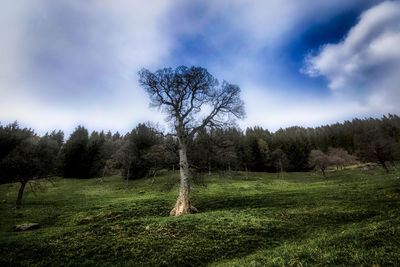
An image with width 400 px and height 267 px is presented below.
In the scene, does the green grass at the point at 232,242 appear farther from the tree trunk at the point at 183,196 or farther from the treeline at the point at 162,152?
Answer: the treeline at the point at 162,152

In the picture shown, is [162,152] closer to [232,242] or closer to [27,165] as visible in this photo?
[232,242]

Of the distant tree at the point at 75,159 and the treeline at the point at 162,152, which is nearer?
the treeline at the point at 162,152

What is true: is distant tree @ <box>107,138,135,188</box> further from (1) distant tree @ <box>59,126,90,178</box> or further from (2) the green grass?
(2) the green grass

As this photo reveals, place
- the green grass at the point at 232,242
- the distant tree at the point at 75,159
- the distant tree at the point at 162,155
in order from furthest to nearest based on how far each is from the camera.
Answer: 1. the distant tree at the point at 75,159
2. the distant tree at the point at 162,155
3. the green grass at the point at 232,242

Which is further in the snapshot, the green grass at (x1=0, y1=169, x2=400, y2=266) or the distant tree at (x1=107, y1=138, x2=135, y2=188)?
the distant tree at (x1=107, y1=138, x2=135, y2=188)

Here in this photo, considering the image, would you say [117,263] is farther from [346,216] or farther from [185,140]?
[346,216]

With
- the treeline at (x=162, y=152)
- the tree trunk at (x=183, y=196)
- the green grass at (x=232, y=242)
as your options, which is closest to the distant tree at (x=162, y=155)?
the treeline at (x=162, y=152)

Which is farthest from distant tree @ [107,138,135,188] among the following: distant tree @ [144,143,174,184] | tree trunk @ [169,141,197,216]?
tree trunk @ [169,141,197,216]

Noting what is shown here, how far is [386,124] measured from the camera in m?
88.9

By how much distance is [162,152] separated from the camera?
567 inches

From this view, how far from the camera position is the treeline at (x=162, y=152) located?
597 inches

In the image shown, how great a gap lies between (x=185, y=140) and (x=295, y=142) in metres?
72.5

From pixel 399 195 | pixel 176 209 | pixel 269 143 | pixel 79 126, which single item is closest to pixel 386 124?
pixel 269 143

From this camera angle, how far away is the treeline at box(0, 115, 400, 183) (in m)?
15.2
